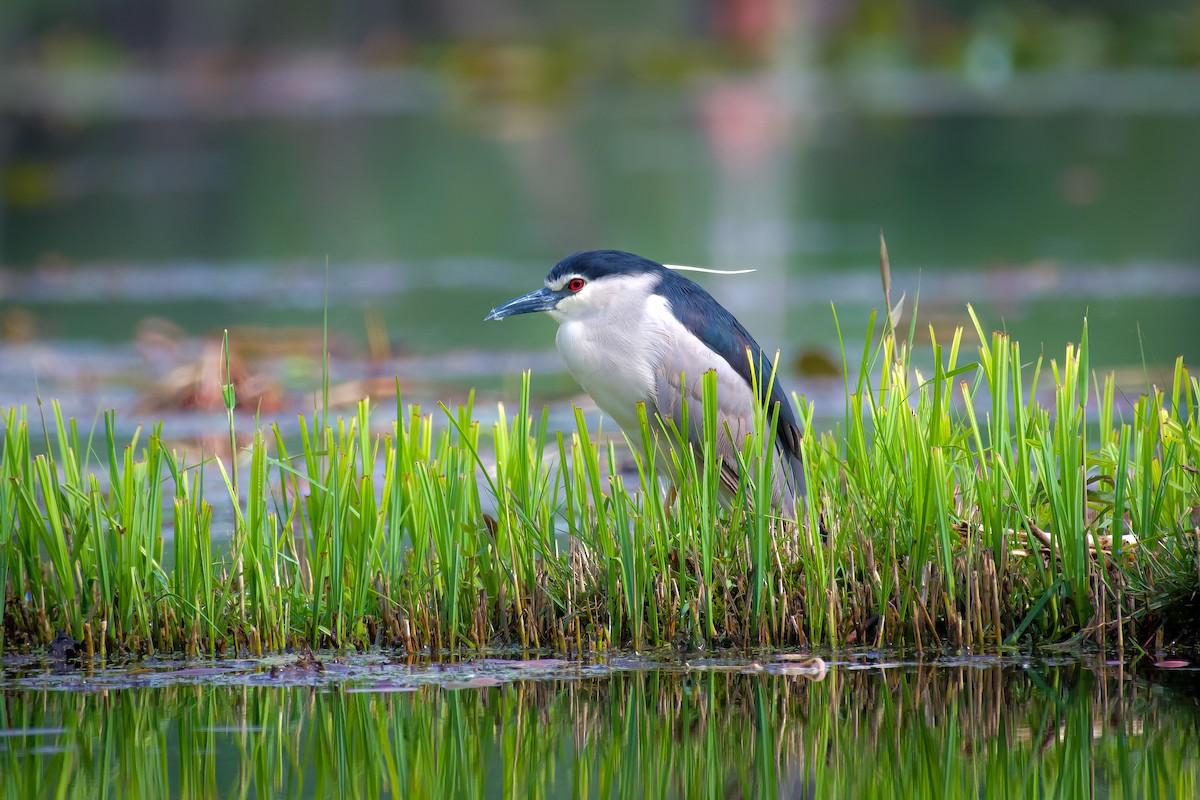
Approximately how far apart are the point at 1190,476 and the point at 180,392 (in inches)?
194

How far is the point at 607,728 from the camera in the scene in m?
4.01

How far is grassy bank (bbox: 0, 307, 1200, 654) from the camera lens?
4.43m

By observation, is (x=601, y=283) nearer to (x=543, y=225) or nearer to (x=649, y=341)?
(x=649, y=341)

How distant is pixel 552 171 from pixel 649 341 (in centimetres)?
1667

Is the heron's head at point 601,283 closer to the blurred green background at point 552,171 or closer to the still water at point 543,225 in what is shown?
the still water at point 543,225

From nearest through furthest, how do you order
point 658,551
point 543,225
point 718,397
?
point 658,551 → point 718,397 → point 543,225

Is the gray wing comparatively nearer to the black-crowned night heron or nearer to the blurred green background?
the black-crowned night heron

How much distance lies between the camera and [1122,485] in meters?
4.41

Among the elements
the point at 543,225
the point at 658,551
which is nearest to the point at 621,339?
the point at 658,551

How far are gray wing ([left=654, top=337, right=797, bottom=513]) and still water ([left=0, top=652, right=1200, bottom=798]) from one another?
1022 millimetres

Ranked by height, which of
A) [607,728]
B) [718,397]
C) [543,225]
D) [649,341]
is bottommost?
[607,728]

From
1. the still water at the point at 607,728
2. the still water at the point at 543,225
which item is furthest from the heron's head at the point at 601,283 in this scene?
the still water at the point at 607,728

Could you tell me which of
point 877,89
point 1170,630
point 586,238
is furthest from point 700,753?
point 877,89

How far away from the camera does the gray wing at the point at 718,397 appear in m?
5.34
